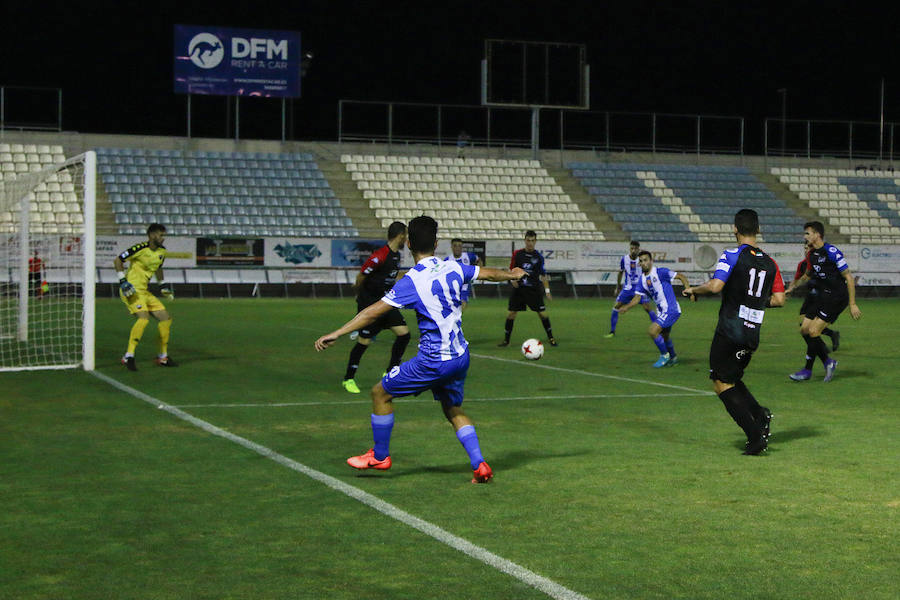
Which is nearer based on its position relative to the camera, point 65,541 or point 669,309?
point 65,541

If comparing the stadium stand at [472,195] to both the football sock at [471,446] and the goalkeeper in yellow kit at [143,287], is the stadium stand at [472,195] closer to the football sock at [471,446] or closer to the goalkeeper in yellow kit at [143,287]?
the goalkeeper in yellow kit at [143,287]

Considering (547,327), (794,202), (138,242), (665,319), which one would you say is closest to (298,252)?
(138,242)

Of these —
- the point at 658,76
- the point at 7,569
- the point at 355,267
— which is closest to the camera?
the point at 7,569

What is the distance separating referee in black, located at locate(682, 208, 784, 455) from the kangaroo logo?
1661 inches

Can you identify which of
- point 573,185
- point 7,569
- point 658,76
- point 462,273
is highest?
point 658,76

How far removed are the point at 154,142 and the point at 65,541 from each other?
43849 millimetres

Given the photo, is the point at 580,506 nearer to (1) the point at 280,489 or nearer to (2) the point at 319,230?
(1) the point at 280,489

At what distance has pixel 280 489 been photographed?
25.4 ft

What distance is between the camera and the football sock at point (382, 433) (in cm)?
823

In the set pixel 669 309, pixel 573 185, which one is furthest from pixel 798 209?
pixel 669 309

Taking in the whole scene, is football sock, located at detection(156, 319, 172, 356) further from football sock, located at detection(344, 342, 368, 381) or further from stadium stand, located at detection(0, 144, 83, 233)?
stadium stand, located at detection(0, 144, 83, 233)

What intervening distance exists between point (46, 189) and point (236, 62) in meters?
10.5

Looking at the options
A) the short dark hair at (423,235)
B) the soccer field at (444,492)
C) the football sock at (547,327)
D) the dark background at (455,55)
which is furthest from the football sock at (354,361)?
the dark background at (455,55)

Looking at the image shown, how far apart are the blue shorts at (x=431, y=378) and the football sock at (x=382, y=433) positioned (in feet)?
0.82
